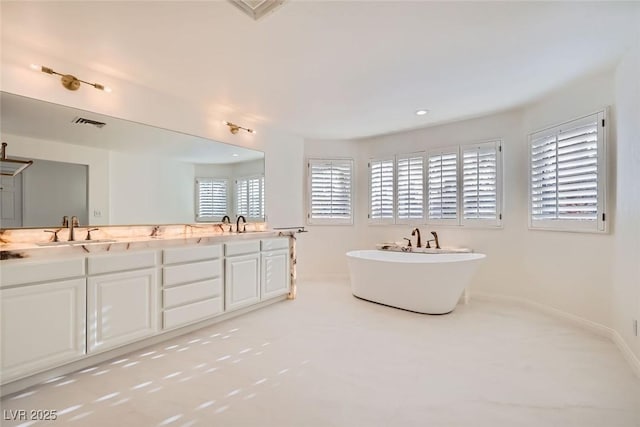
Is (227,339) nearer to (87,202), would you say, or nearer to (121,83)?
(87,202)

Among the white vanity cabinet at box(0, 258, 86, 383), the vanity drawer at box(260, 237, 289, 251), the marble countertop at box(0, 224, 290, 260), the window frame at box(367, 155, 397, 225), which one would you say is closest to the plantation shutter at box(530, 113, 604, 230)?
the window frame at box(367, 155, 397, 225)

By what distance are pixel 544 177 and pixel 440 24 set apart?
7.62ft

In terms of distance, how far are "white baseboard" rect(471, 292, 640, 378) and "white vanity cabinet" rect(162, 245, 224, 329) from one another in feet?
10.9

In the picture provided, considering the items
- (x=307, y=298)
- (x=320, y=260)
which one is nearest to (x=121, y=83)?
(x=307, y=298)

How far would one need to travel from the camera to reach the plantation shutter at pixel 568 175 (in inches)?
112

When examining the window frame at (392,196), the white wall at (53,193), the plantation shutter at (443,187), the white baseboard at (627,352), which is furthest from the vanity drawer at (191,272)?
the white baseboard at (627,352)

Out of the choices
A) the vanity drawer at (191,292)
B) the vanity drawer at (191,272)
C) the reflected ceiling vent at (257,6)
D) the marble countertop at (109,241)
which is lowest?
the vanity drawer at (191,292)

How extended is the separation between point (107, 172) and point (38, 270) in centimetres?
125

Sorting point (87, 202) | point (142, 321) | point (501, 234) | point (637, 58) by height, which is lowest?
point (142, 321)

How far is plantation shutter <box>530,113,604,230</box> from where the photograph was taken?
2.86m

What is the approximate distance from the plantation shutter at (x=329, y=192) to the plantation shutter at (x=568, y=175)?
2636 mm

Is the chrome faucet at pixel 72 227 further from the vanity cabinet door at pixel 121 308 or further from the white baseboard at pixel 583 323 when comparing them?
the white baseboard at pixel 583 323

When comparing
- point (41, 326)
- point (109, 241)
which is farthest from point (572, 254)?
point (41, 326)

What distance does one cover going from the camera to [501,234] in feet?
12.9
